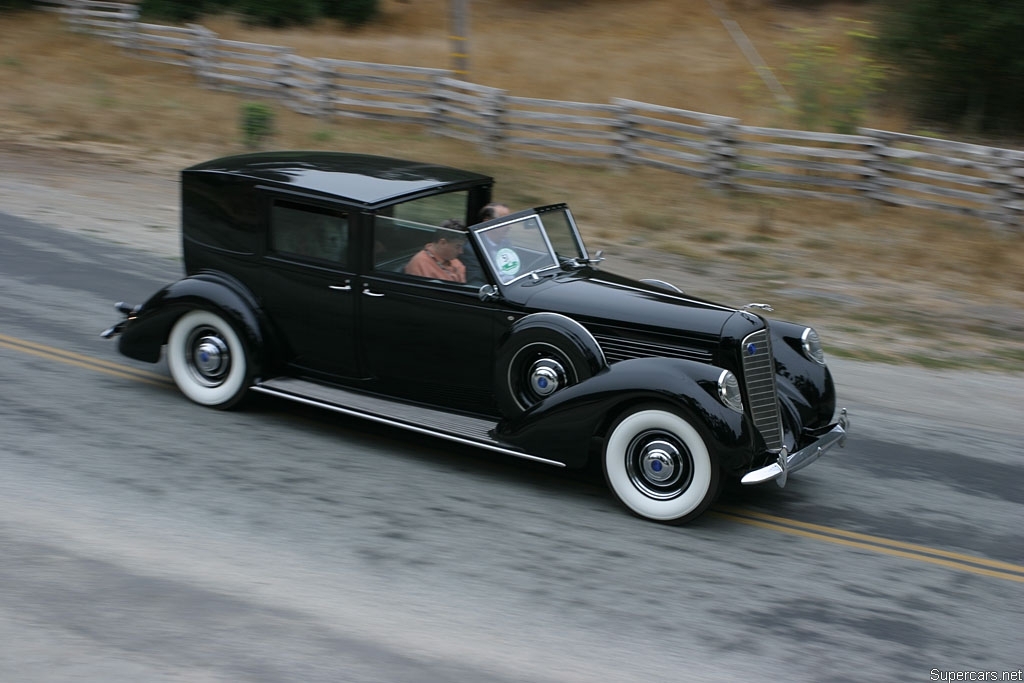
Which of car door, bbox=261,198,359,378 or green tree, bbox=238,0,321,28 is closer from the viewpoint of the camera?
car door, bbox=261,198,359,378

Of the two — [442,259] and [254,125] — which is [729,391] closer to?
[442,259]

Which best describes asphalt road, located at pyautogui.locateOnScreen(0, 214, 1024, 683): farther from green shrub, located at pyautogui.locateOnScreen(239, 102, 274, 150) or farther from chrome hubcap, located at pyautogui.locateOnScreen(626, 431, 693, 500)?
green shrub, located at pyautogui.locateOnScreen(239, 102, 274, 150)

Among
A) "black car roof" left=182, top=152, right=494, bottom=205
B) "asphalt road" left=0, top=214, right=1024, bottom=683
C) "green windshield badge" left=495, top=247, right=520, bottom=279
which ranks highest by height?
"black car roof" left=182, top=152, right=494, bottom=205

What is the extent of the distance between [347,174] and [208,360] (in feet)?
5.55

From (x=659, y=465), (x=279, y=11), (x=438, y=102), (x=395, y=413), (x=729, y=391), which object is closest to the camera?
(x=729, y=391)

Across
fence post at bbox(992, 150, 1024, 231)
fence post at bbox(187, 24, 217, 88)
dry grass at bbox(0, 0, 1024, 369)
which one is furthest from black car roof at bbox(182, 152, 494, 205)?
fence post at bbox(187, 24, 217, 88)

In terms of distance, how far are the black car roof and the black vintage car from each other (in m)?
A: 0.02

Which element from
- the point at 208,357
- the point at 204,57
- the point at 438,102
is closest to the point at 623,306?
the point at 208,357

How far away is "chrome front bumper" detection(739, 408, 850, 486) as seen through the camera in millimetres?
5641

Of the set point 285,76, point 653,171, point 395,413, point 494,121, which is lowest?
point 395,413

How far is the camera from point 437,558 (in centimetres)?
533

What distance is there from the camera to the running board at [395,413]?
6.25m

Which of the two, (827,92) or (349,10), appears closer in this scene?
(827,92)

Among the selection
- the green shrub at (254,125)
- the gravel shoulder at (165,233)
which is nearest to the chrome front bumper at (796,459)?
the gravel shoulder at (165,233)
